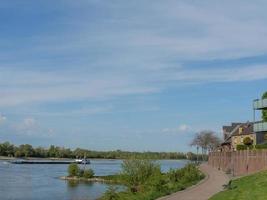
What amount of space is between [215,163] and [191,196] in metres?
55.2

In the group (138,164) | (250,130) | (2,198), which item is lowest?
(2,198)

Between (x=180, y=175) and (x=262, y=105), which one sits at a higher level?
(x=262, y=105)

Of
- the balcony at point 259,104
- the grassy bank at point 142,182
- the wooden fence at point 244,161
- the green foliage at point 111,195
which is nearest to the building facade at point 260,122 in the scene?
the balcony at point 259,104

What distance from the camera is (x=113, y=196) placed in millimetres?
34938

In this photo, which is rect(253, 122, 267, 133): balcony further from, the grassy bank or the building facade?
the grassy bank

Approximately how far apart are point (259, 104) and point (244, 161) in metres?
18.0

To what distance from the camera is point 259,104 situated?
2968 inches

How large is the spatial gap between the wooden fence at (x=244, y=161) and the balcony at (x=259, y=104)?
26.6ft

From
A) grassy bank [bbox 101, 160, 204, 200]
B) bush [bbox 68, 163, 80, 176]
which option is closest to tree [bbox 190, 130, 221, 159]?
bush [bbox 68, 163, 80, 176]

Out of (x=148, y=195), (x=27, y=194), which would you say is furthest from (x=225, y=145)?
(x=148, y=195)

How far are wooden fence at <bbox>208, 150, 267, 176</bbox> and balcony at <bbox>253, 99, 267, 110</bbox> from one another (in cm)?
810

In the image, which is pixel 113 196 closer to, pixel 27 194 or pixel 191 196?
pixel 191 196

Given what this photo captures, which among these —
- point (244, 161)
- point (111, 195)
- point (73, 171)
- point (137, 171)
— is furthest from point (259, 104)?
point (73, 171)

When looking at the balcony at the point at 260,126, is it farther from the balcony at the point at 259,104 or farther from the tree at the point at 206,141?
the tree at the point at 206,141
